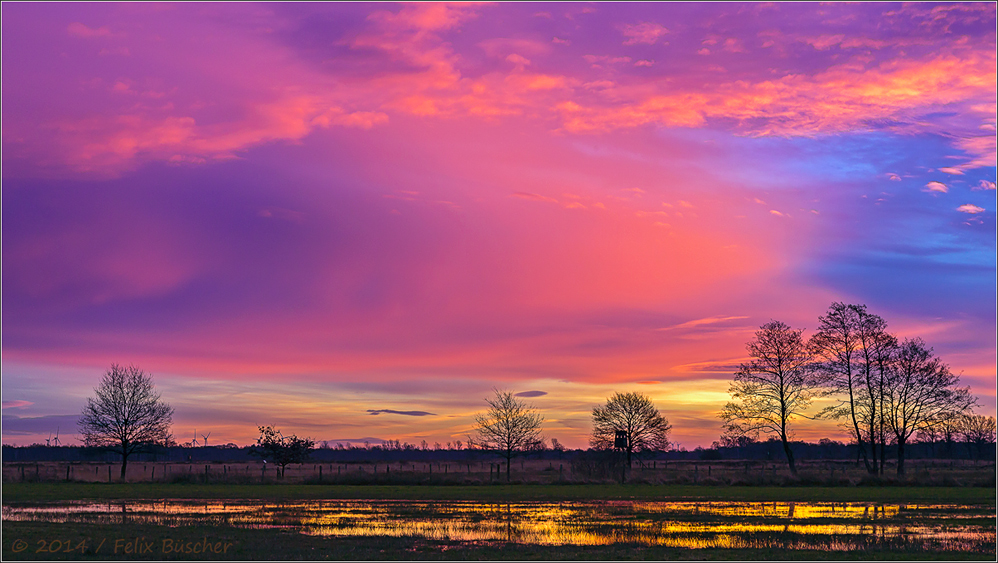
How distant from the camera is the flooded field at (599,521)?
963 inches

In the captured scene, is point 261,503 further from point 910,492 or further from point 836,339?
point 836,339

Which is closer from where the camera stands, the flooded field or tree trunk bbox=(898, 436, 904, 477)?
the flooded field

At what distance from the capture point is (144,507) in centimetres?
3759

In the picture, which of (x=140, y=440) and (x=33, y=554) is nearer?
(x=33, y=554)

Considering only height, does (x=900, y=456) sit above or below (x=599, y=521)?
above

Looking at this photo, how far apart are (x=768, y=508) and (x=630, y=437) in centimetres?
6588

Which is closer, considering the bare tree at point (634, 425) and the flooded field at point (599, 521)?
the flooded field at point (599, 521)

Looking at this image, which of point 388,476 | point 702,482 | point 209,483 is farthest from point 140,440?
point 702,482

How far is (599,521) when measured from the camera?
103 feet

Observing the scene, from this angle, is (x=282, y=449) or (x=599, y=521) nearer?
(x=599, y=521)

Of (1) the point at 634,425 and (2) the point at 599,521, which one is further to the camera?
(1) the point at 634,425

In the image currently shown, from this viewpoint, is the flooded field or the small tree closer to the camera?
the flooded field

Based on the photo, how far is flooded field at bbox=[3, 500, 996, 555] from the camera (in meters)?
24.5

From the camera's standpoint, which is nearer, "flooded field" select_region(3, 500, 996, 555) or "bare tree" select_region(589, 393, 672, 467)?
"flooded field" select_region(3, 500, 996, 555)
